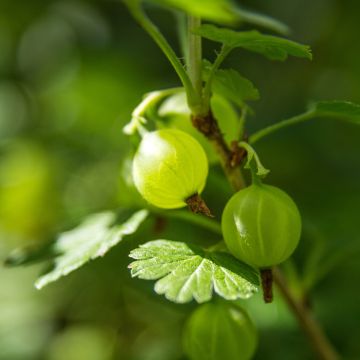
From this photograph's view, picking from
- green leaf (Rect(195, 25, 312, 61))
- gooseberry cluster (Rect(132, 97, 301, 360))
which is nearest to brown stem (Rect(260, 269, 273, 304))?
gooseberry cluster (Rect(132, 97, 301, 360))

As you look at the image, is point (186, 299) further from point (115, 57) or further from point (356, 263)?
point (115, 57)

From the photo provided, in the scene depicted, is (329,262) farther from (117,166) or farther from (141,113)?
(117,166)

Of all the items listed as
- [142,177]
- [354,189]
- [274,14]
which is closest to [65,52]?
[274,14]

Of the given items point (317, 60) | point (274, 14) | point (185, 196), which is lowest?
point (317, 60)

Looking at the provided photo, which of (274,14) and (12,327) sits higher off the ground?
(274,14)

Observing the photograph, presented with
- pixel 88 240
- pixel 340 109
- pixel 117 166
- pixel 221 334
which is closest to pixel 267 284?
pixel 221 334

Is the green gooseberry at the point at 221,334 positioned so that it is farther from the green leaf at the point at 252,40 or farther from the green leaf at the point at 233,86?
the green leaf at the point at 252,40

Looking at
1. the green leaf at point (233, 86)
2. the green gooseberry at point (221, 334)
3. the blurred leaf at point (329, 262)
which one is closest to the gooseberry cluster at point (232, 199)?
the green leaf at point (233, 86)

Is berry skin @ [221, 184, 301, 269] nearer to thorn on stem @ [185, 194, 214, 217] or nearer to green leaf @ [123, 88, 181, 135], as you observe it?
thorn on stem @ [185, 194, 214, 217]
